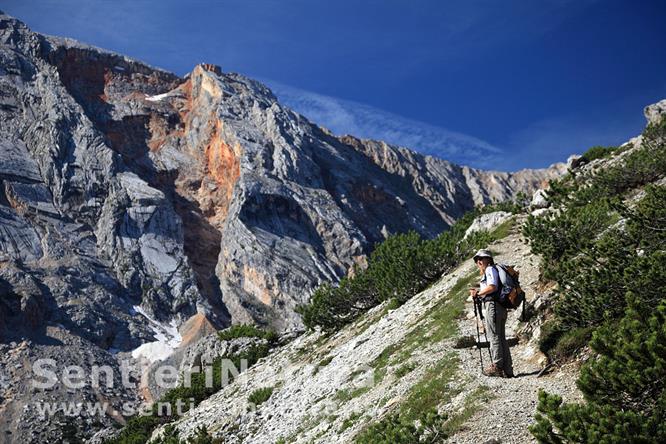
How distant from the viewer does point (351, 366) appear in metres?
18.9

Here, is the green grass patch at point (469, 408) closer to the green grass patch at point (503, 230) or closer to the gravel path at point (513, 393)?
the gravel path at point (513, 393)

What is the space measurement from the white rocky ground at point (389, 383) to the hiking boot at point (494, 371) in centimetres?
17

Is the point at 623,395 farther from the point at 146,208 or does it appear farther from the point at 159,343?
the point at 146,208

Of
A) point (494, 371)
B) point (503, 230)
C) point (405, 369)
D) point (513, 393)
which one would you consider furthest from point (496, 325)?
point (503, 230)

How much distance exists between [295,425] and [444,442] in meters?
7.69

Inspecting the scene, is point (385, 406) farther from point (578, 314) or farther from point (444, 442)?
point (578, 314)

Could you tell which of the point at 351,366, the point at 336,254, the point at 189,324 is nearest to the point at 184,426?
the point at 351,366

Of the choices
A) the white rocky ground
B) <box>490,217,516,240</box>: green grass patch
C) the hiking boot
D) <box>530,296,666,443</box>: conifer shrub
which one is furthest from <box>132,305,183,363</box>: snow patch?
<box>530,296,666,443</box>: conifer shrub

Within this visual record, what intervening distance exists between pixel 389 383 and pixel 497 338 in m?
4.26

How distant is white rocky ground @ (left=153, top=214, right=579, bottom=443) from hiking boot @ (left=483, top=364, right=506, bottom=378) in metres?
0.17

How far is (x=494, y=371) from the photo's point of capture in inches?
468

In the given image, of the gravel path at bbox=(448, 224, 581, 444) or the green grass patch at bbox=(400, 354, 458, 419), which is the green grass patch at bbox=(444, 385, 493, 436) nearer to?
the gravel path at bbox=(448, 224, 581, 444)

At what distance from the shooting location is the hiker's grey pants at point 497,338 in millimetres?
11688

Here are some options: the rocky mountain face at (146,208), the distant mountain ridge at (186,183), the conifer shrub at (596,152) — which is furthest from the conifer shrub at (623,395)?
the distant mountain ridge at (186,183)
